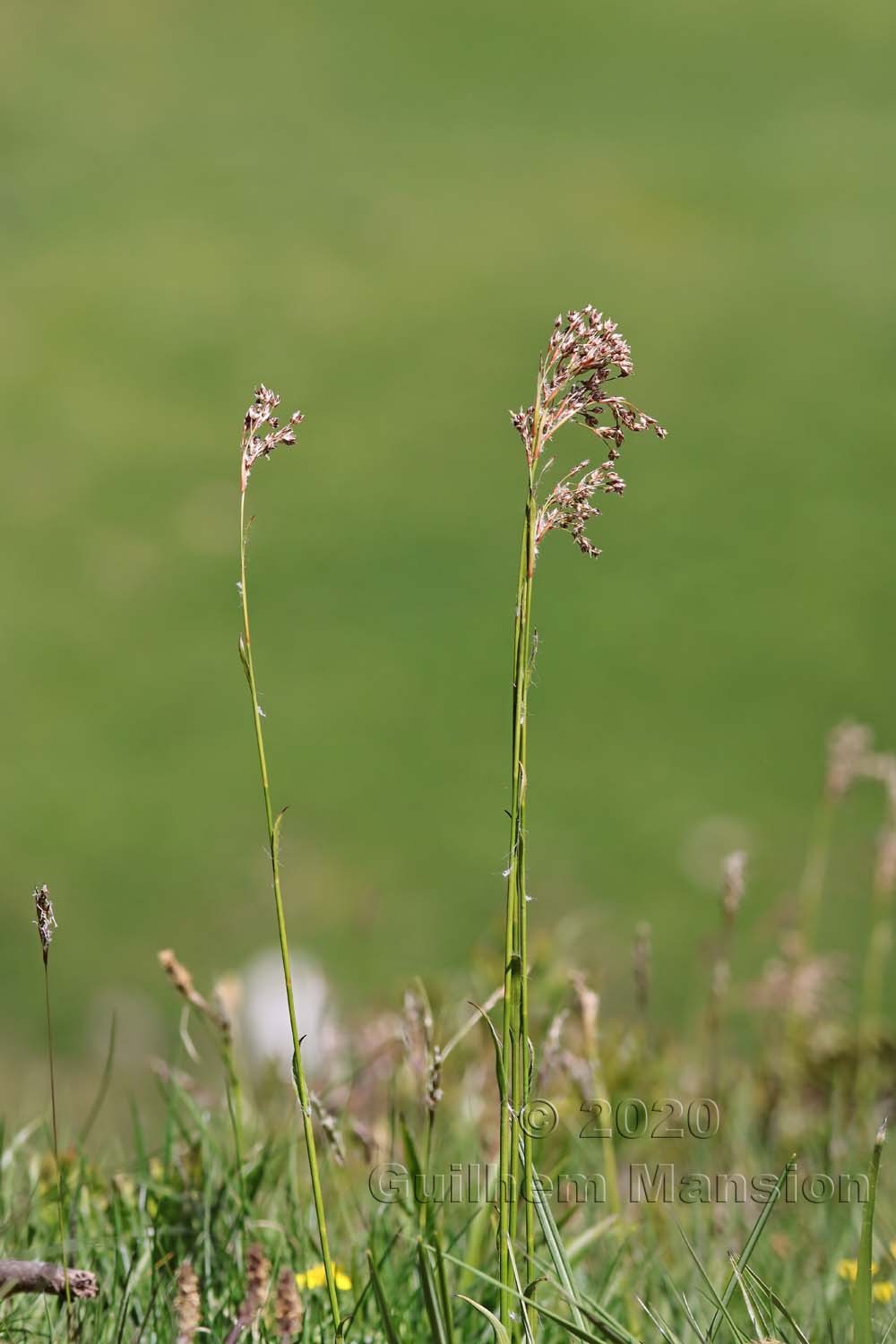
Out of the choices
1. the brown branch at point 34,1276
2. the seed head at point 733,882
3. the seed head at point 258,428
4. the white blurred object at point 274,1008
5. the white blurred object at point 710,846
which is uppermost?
the white blurred object at point 710,846

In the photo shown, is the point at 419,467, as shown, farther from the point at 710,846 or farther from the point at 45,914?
the point at 45,914

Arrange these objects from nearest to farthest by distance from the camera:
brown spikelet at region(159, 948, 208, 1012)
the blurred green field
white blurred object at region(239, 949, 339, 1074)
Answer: brown spikelet at region(159, 948, 208, 1012)
white blurred object at region(239, 949, 339, 1074)
the blurred green field

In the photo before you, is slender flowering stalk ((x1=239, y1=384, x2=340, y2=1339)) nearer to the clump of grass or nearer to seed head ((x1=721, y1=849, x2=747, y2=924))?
the clump of grass

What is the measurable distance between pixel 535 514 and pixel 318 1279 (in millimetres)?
969

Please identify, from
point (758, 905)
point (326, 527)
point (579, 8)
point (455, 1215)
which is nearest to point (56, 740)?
point (326, 527)

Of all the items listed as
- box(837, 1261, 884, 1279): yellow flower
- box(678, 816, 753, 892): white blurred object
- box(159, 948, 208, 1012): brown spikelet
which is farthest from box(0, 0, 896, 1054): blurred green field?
box(159, 948, 208, 1012): brown spikelet

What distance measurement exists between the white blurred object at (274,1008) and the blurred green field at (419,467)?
0.16 metres

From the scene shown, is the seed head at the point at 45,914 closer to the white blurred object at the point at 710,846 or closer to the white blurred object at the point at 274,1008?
the white blurred object at the point at 274,1008

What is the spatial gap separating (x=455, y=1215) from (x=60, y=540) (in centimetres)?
577

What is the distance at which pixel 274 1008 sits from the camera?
4355mm

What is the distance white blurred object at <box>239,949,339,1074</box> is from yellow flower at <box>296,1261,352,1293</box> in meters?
1.15

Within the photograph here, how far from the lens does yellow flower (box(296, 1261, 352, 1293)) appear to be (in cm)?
156

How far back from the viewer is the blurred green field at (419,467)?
19.5ft

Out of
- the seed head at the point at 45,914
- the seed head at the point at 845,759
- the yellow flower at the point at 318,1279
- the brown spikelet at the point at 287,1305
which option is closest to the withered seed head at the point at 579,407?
the seed head at the point at 45,914
